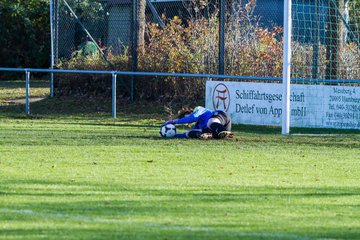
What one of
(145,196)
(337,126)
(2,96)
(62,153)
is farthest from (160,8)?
(145,196)

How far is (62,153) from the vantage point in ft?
48.2

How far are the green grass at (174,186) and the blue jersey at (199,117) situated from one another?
46cm

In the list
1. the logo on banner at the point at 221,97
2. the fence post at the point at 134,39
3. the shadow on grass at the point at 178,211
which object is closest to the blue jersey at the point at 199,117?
the logo on banner at the point at 221,97

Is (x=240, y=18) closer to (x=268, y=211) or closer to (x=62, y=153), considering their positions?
(x=62, y=153)

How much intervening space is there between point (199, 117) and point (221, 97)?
441cm

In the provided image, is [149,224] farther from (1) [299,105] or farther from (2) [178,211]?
(1) [299,105]

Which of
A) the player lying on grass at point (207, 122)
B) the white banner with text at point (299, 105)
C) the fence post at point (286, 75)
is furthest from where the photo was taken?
the white banner with text at point (299, 105)

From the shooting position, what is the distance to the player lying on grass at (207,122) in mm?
17250

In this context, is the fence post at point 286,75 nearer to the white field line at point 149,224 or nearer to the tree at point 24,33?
the white field line at point 149,224

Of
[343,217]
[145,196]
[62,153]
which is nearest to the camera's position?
[343,217]

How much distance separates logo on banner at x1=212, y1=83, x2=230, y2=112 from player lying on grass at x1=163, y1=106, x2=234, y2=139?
3.95m

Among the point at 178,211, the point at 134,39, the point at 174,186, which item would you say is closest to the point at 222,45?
the point at 134,39

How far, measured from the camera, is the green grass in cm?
856

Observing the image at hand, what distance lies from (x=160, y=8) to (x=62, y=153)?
1586cm
